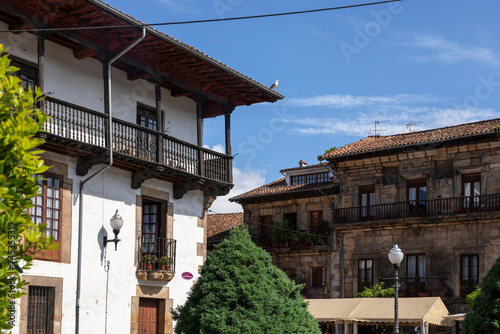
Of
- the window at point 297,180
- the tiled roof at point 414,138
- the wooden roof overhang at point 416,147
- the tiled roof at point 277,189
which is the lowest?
the tiled roof at point 277,189

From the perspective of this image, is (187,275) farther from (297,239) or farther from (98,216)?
(297,239)

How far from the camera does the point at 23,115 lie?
5910 mm

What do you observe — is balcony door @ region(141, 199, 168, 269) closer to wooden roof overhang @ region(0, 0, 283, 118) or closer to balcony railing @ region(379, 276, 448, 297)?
wooden roof overhang @ region(0, 0, 283, 118)

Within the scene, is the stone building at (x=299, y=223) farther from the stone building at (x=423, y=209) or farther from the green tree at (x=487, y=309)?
the green tree at (x=487, y=309)

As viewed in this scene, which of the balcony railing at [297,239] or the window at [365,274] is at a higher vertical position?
the balcony railing at [297,239]

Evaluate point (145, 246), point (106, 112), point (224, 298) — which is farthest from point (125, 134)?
point (224, 298)

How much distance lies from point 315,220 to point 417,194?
6122mm

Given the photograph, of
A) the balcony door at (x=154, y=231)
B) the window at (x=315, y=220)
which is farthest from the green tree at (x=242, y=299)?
the window at (x=315, y=220)

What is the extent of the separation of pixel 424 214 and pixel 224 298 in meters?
24.2

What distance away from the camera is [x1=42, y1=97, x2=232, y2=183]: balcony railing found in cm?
1527

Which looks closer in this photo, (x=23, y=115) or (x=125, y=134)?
(x=23, y=115)

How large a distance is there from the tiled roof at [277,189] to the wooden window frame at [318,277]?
391 cm

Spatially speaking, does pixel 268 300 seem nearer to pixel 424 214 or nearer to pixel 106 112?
pixel 106 112

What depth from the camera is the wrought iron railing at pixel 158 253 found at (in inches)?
707
